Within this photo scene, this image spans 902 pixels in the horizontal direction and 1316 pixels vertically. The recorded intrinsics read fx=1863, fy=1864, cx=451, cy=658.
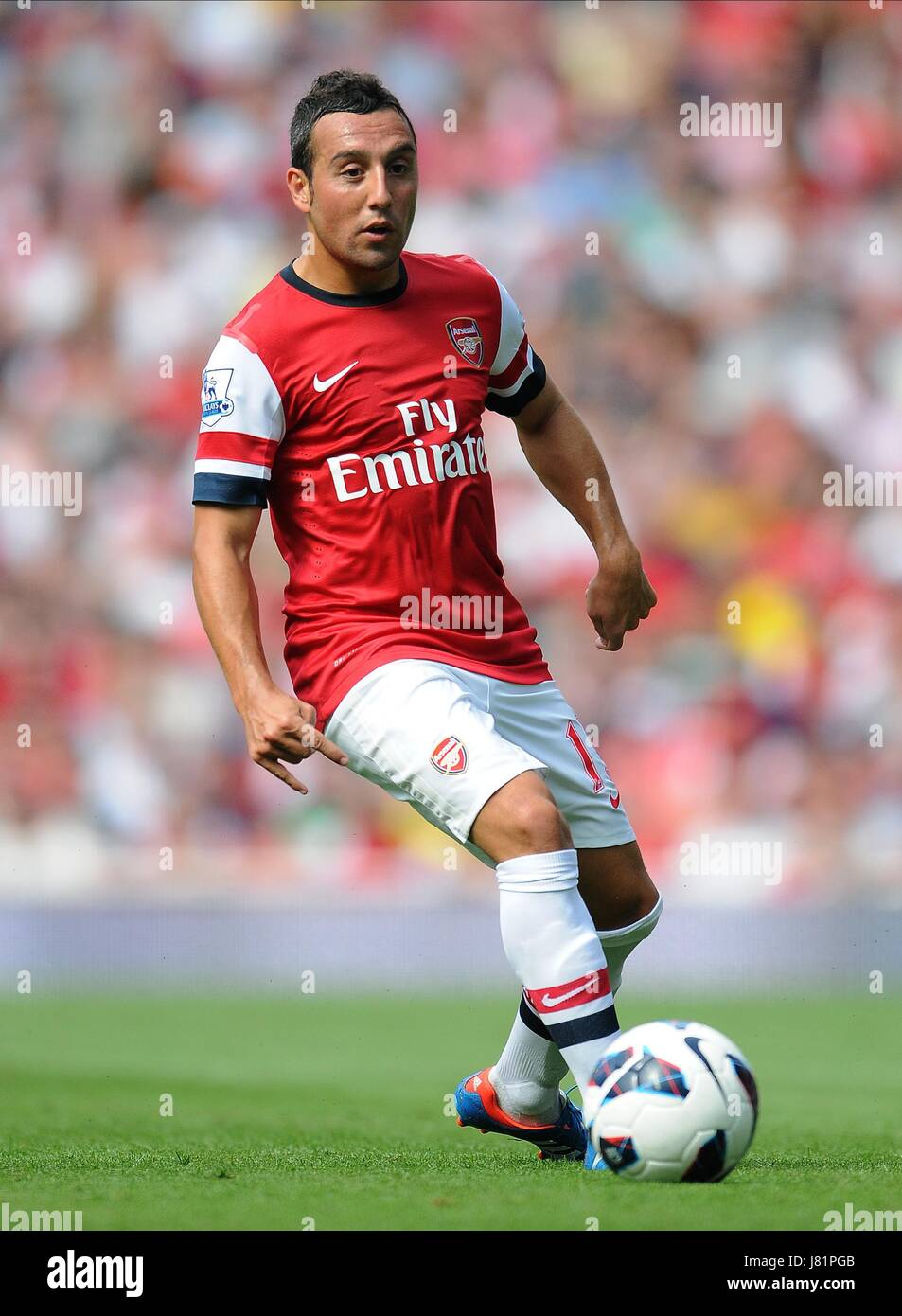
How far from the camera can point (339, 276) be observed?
15.3ft

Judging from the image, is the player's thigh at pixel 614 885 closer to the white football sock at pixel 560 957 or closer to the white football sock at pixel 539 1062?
the white football sock at pixel 539 1062

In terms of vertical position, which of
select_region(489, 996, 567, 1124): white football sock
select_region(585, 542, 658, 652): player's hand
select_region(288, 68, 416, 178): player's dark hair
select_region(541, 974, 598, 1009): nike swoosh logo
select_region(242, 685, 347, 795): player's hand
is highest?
select_region(288, 68, 416, 178): player's dark hair

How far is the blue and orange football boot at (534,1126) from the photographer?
4.87 meters

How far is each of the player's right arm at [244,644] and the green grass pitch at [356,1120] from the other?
0.95 metres

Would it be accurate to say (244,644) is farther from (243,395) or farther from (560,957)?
(560,957)

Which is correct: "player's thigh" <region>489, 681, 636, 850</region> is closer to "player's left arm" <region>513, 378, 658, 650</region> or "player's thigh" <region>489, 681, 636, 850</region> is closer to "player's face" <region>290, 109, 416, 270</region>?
"player's left arm" <region>513, 378, 658, 650</region>

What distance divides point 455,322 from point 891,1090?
328 cm

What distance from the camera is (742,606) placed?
Answer: 11539 mm

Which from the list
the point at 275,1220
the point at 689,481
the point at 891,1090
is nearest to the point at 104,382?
the point at 689,481

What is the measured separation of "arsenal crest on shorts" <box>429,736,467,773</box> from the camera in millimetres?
4137

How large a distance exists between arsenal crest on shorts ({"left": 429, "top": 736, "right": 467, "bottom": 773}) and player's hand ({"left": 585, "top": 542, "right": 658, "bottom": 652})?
1017 mm

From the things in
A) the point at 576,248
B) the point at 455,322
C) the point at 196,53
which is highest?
the point at 196,53

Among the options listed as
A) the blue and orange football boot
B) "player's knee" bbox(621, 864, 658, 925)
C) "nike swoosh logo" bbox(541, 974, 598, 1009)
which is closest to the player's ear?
"player's knee" bbox(621, 864, 658, 925)
